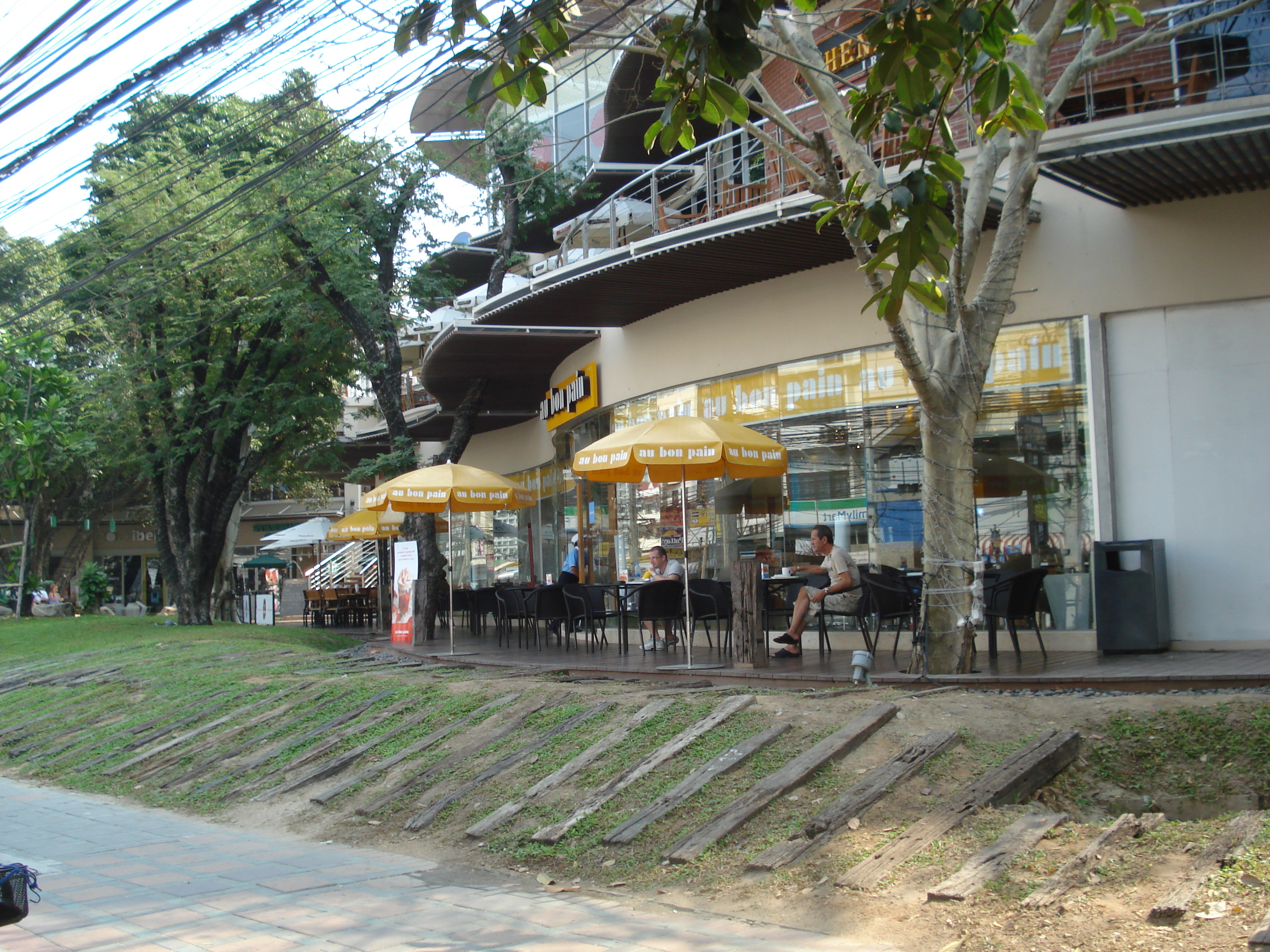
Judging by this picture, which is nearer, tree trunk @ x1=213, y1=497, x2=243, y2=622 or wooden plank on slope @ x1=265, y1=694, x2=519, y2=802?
wooden plank on slope @ x1=265, y1=694, x2=519, y2=802

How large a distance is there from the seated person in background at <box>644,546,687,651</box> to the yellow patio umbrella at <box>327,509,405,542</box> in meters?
8.42

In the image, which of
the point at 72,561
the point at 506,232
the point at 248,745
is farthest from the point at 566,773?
the point at 72,561

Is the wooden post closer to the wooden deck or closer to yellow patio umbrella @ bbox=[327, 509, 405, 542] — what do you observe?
the wooden deck

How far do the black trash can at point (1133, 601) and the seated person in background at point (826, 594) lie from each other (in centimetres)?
232

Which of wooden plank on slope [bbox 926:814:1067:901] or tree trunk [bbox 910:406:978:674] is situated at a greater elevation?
tree trunk [bbox 910:406:978:674]

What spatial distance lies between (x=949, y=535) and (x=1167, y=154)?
4.13 meters

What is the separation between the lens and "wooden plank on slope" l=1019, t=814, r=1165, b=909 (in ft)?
15.4

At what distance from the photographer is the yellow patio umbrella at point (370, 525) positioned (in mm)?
20984

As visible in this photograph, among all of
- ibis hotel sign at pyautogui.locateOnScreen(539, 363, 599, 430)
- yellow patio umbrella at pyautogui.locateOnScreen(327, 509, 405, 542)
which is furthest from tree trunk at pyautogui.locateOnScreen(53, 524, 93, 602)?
ibis hotel sign at pyautogui.locateOnScreen(539, 363, 599, 430)

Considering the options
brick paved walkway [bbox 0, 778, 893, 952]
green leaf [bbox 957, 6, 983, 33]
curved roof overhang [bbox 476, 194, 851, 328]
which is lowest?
brick paved walkway [bbox 0, 778, 893, 952]

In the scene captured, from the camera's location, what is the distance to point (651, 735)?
7574 mm

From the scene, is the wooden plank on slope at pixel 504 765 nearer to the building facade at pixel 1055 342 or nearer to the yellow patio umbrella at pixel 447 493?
the building facade at pixel 1055 342

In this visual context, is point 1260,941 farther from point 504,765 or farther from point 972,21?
point 504,765

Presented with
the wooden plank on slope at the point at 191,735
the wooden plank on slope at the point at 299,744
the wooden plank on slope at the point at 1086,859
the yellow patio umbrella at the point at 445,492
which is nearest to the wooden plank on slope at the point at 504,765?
the wooden plank on slope at the point at 299,744
